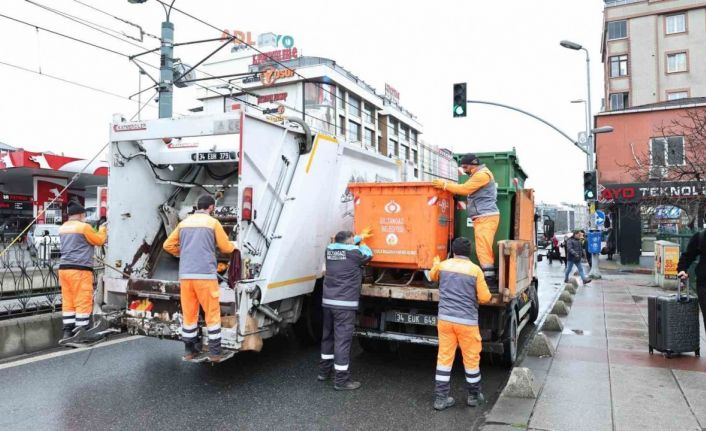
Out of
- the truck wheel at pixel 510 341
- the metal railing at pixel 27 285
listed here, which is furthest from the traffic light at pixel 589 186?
the metal railing at pixel 27 285

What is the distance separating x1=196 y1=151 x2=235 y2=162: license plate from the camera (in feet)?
20.3

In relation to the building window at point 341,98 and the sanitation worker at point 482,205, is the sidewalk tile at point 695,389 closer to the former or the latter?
the sanitation worker at point 482,205

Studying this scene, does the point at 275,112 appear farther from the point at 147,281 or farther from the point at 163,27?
the point at 163,27

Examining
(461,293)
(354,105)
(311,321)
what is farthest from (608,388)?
(354,105)

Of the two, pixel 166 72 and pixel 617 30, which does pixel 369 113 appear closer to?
pixel 617 30

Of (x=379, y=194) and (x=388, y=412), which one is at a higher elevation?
(x=379, y=194)

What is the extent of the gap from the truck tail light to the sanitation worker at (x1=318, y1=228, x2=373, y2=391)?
917 millimetres

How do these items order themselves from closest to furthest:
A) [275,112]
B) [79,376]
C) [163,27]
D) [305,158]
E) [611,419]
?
[611,419] < [79,376] < [305,158] < [275,112] < [163,27]

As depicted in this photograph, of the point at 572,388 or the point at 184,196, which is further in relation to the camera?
the point at 184,196

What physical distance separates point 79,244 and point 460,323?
4.35 m

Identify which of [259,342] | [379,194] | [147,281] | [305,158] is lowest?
[259,342]

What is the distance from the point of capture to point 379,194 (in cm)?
585

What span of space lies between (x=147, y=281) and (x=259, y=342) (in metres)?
1.44

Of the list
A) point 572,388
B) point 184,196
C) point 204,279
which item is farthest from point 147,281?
point 572,388
